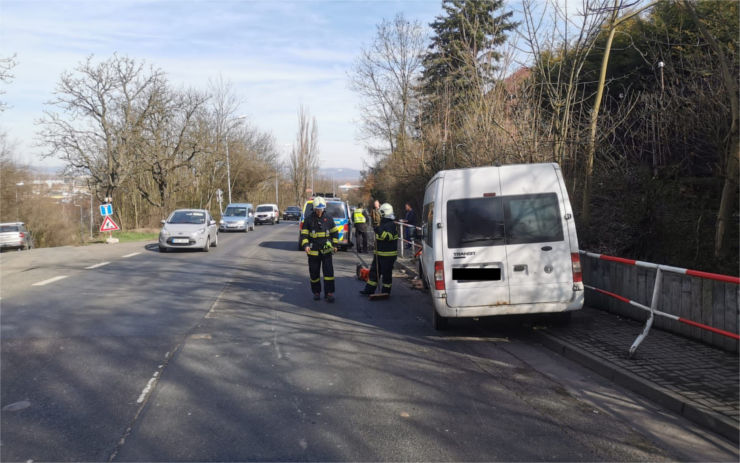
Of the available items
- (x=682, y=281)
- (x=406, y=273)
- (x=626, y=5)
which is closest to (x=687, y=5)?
(x=626, y=5)

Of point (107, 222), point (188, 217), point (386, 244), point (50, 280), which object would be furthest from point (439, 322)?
point (107, 222)

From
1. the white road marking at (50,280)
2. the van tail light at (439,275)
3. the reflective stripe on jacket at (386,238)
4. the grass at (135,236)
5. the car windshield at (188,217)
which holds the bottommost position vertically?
the white road marking at (50,280)

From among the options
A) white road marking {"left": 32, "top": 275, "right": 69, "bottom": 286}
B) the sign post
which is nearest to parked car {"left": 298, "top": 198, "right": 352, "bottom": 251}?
white road marking {"left": 32, "top": 275, "right": 69, "bottom": 286}

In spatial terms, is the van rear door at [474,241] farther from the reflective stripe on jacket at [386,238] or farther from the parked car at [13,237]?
the parked car at [13,237]

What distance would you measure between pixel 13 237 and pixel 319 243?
30377 millimetres

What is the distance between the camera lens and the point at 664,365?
5.70 metres

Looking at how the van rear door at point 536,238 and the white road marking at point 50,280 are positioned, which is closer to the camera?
the van rear door at point 536,238

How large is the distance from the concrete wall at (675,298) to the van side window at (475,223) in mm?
2055

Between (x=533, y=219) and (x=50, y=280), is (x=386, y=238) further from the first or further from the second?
(x=50, y=280)

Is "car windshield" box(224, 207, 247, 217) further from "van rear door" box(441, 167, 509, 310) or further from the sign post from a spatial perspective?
"van rear door" box(441, 167, 509, 310)

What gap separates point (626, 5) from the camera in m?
9.80

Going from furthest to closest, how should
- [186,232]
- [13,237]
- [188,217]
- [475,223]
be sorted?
[13,237] < [188,217] < [186,232] < [475,223]

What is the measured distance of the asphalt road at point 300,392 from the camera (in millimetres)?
4020

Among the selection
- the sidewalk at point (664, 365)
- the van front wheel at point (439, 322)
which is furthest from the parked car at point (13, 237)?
the sidewalk at point (664, 365)
